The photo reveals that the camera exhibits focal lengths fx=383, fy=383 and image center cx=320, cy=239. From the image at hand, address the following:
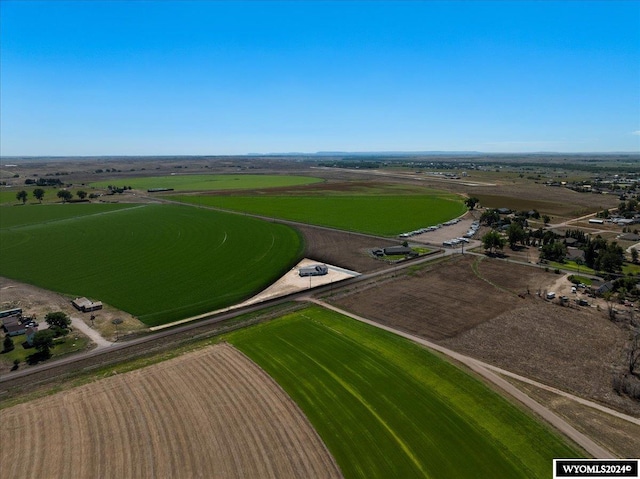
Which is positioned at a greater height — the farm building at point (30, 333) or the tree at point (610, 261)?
the tree at point (610, 261)

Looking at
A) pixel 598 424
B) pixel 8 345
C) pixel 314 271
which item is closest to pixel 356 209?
pixel 314 271

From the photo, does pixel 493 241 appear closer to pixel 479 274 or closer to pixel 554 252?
pixel 554 252

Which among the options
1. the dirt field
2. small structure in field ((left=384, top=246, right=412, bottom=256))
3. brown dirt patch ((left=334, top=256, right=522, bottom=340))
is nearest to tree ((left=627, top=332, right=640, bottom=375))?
brown dirt patch ((left=334, top=256, right=522, bottom=340))

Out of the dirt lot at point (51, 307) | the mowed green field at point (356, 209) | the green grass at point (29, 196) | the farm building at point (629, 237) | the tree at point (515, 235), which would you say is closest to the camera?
the dirt lot at point (51, 307)

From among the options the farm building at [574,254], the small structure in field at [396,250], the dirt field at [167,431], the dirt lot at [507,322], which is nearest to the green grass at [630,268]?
the farm building at [574,254]

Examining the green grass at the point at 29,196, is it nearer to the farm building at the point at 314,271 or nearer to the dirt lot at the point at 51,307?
the dirt lot at the point at 51,307

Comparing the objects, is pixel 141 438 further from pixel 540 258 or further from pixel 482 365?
pixel 540 258

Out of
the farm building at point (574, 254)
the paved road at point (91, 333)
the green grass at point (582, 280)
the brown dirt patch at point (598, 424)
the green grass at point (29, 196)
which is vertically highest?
the green grass at point (29, 196)

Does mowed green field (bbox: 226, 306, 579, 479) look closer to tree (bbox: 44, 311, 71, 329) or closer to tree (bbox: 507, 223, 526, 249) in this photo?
tree (bbox: 44, 311, 71, 329)
